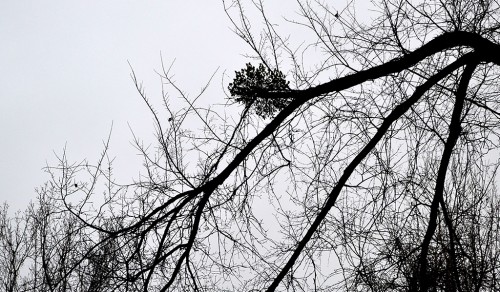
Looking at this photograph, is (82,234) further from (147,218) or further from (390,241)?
(390,241)

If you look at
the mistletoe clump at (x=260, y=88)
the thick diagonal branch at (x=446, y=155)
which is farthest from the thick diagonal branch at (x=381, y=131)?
Result: the mistletoe clump at (x=260, y=88)

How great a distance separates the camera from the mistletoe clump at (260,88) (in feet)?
10.7

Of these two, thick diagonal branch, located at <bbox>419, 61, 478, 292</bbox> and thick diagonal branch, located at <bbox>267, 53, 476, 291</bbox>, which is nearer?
thick diagonal branch, located at <bbox>267, 53, 476, 291</bbox>

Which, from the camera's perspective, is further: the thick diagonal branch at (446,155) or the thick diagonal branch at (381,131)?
the thick diagonal branch at (446,155)

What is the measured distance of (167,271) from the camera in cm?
389

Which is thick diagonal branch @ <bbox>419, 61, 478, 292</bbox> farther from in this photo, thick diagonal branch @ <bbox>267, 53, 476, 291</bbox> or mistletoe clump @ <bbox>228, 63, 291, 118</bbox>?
mistletoe clump @ <bbox>228, 63, 291, 118</bbox>

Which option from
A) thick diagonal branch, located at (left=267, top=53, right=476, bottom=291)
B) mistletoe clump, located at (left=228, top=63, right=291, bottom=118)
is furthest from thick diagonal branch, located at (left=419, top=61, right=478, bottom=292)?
mistletoe clump, located at (left=228, top=63, right=291, bottom=118)

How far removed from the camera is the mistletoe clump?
128 inches

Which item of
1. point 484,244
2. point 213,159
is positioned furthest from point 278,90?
point 484,244

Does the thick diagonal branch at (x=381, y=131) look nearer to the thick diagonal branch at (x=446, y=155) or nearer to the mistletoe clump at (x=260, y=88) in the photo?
the thick diagonal branch at (x=446, y=155)

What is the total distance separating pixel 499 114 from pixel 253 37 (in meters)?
1.96

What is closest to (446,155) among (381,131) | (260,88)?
(381,131)

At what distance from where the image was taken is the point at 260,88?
10.7ft

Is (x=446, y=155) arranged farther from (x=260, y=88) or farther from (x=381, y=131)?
(x=260, y=88)
